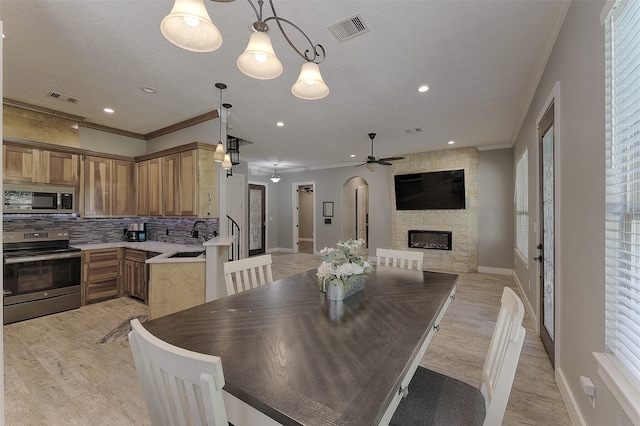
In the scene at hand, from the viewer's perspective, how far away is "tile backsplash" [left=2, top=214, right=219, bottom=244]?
12.5 feet

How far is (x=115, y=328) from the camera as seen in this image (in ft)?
10.4

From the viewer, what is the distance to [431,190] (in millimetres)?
6309

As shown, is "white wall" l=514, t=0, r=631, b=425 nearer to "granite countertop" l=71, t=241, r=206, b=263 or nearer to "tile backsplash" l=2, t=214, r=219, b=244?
"granite countertop" l=71, t=241, r=206, b=263

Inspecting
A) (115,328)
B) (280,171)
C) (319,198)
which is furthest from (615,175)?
(280,171)

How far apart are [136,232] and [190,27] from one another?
466cm

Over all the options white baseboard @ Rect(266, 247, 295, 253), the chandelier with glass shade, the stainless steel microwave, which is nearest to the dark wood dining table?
the chandelier with glass shade

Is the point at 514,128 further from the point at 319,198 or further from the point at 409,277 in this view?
the point at 319,198

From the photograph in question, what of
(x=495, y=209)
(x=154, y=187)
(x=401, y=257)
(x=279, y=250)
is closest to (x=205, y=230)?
(x=154, y=187)

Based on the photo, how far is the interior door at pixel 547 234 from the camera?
2.45m

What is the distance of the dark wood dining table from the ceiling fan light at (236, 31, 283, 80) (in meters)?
1.27

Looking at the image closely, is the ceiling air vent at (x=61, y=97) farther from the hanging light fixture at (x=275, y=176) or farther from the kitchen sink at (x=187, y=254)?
the hanging light fixture at (x=275, y=176)

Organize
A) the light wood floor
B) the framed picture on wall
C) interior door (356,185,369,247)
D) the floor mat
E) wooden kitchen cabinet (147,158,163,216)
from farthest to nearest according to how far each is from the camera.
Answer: interior door (356,185,369,247), the framed picture on wall, wooden kitchen cabinet (147,158,163,216), the floor mat, the light wood floor

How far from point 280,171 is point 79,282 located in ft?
19.8

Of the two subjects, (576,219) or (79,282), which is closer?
(576,219)
